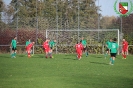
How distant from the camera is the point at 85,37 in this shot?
45031mm

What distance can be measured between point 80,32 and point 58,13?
13.2 feet

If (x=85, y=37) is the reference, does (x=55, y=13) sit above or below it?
above

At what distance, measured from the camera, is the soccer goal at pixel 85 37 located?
1731 inches

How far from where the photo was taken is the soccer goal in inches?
1731

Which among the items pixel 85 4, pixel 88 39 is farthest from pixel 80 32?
pixel 85 4

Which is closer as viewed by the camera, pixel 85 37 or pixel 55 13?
pixel 85 37

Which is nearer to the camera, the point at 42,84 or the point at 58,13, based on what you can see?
the point at 42,84

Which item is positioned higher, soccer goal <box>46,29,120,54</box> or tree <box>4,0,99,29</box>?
tree <box>4,0,99,29</box>

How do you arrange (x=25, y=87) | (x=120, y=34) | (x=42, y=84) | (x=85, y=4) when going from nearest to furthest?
1. (x=25, y=87)
2. (x=42, y=84)
3. (x=120, y=34)
4. (x=85, y=4)

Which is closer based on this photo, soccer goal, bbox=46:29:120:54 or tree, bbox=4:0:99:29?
soccer goal, bbox=46:29:120:54

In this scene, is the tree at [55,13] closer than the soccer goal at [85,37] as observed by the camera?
No

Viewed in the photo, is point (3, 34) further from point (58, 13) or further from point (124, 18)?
point (124, 18)

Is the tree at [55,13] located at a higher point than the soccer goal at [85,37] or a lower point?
higher

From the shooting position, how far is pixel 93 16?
45656 millimetres
